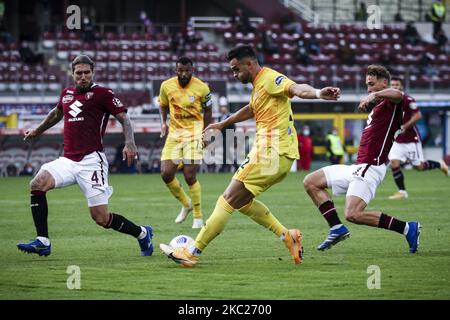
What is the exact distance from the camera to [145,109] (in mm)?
35156

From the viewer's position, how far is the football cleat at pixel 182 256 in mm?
10820

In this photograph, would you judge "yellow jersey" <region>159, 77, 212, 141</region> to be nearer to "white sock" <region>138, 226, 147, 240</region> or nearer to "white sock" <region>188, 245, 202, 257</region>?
"white sock" <region>138, 226, 147, 240</region>

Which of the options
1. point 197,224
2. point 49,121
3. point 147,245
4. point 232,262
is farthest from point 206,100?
point 232,262

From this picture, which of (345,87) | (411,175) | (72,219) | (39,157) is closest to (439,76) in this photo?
(345,87)

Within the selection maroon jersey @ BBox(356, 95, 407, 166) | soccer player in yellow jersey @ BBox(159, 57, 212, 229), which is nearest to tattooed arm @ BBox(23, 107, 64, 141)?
maroon jersey @ BBox(356, 95, 407, 166)

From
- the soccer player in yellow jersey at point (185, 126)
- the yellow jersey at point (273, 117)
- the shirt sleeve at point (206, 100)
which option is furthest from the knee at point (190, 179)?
the yellow jersey at point (273, 117)

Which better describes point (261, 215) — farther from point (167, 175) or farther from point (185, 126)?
point (185, 126)

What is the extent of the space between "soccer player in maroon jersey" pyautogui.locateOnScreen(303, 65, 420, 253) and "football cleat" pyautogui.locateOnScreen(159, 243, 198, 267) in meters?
1.83

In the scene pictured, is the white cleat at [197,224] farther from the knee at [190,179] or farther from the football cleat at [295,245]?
the football cleat at [295,245]

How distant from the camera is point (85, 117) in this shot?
11852mm

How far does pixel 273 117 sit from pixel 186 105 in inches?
210

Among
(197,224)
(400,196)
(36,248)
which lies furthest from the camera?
(400,196)

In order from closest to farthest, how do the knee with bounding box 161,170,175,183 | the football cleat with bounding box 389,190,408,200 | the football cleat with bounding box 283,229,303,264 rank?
the football cleat with bounding box 283,229,303,264 < the knee with bounding box 161,170,175,183 < the football cleat with bounding box 389,190,408,200

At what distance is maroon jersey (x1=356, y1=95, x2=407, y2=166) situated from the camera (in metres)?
11.9
